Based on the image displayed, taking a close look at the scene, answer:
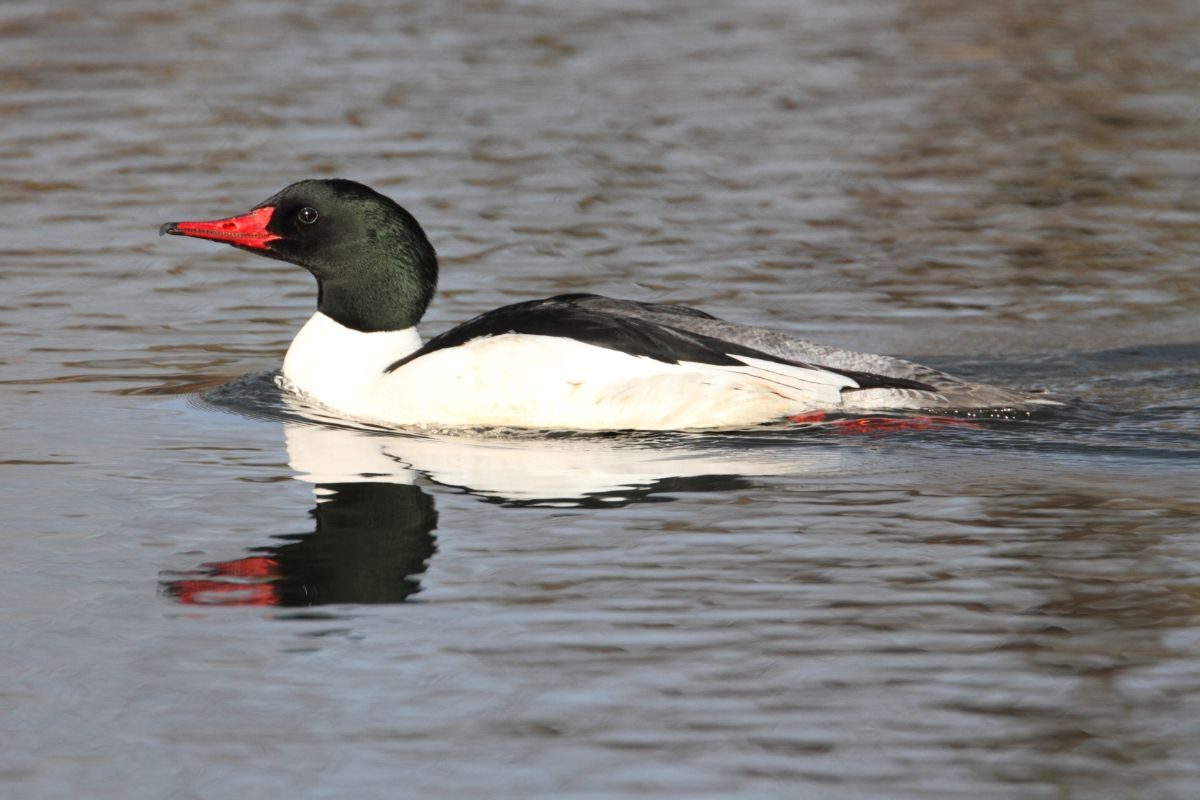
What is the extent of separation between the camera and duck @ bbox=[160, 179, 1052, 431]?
8781 millimetres

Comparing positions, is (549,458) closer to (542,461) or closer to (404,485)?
(542,461)

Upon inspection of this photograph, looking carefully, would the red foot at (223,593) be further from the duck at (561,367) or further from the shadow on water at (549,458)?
the duck at (561,367)

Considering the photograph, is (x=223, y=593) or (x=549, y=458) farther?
(x=549, y=458)

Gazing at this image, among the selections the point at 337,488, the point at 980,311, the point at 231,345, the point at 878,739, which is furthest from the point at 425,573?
the point at 980,311

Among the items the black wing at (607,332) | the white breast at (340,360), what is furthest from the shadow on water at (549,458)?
the black wing at (607,332)

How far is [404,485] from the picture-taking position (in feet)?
25.9

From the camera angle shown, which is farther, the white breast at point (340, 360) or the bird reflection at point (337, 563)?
the white breast at point (340, 360)

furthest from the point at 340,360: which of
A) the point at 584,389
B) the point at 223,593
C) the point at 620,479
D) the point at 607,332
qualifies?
the point at 223,593

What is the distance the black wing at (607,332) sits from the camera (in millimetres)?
8727

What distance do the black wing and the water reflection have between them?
41 centimetres

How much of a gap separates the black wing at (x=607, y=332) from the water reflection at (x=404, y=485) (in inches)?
16.1

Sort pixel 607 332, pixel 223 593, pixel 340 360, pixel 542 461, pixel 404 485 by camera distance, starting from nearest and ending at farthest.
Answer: pixel 223 593 → pixel 404 485 → pixel 542 461 → pixel 607 332 → pixel 340 360

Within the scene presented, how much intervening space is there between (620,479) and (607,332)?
996 millimetres

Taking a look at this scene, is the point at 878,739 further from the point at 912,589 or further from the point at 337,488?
the point at 337,488
